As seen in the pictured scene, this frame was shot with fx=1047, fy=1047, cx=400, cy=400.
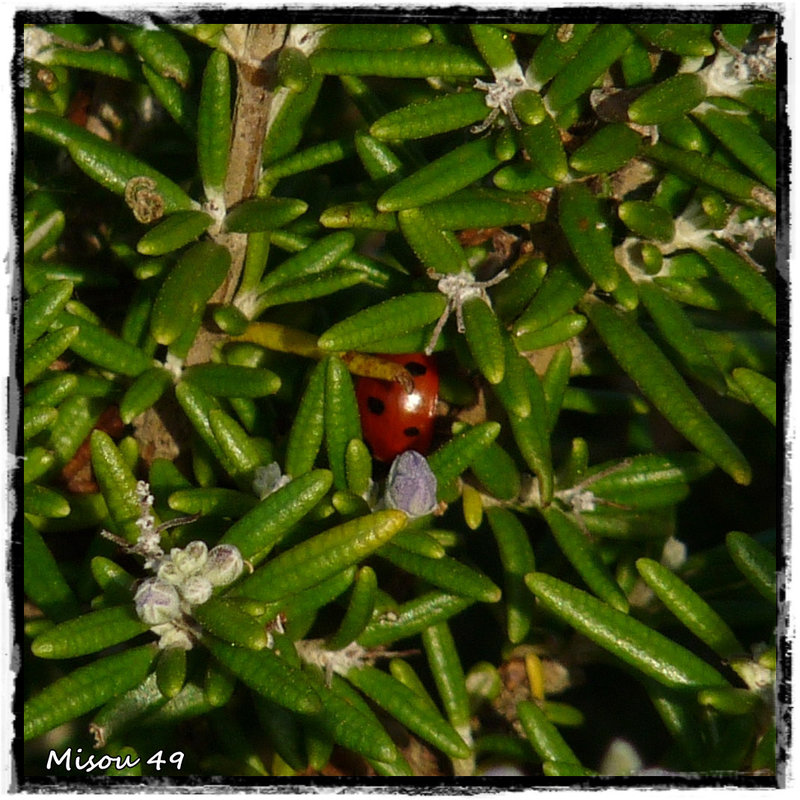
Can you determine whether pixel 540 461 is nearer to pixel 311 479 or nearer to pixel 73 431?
pixel 311 479

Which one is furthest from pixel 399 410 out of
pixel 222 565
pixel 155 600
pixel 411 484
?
pixel 155 600

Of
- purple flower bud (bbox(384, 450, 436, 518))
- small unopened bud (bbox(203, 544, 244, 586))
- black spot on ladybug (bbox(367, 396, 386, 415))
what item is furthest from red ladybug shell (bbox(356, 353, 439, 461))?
small unopened bud (bbox(203, 544, 244, 586))

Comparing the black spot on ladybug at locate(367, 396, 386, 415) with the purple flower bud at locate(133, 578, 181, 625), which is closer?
the purple flower bud at locate(133, 578, 181, 625)

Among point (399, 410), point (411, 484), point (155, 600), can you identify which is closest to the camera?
point (155, 600)

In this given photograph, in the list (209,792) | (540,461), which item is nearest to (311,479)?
(540,461)

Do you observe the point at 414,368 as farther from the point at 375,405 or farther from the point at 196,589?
the point at 196,589

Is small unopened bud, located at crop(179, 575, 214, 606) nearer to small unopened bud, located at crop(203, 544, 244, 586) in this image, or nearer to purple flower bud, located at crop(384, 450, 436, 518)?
small unopened bud, located at crop(203, 544, 244, 586)

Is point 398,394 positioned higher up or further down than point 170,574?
higher up
